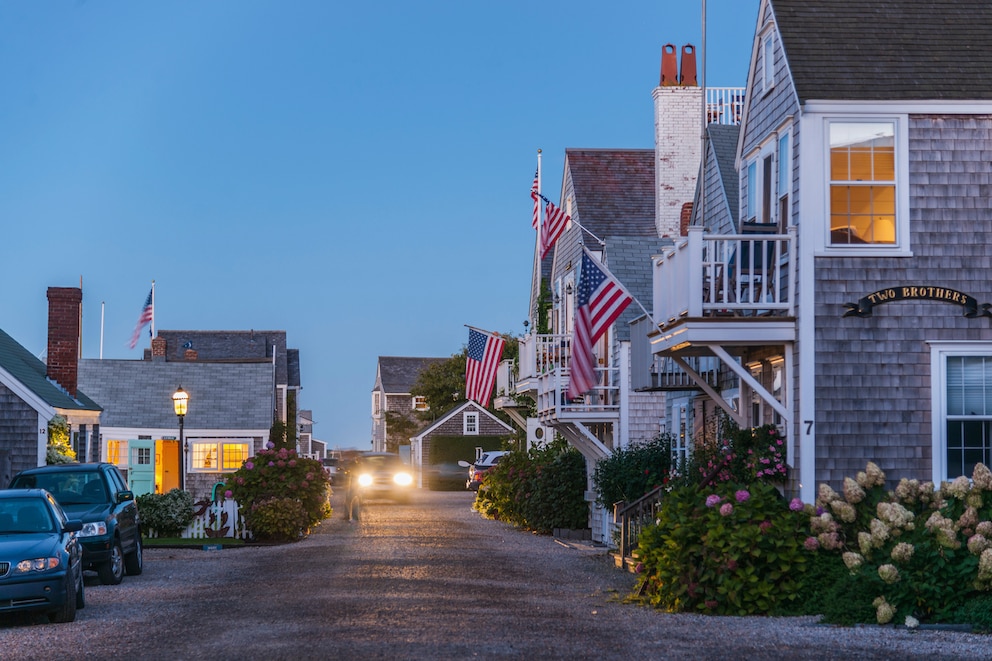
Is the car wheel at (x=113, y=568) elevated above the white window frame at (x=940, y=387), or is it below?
below

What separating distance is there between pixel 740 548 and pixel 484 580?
4.91 metres

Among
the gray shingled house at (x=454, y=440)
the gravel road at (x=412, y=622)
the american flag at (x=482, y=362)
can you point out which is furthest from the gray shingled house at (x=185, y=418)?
the gravel road at (x=412, y=622)

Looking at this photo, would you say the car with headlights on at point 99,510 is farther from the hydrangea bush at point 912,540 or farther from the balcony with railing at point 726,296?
the hydrangea bush at point 912,540

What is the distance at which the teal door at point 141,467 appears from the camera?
45500mm

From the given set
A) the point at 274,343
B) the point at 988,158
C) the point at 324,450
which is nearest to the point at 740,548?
the point at 988,158

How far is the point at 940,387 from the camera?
17.0m

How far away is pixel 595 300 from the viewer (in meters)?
23.0

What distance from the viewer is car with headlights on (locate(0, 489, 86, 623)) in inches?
558

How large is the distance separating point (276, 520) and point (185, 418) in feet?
64.3

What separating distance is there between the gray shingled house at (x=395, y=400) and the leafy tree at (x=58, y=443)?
6343 cm

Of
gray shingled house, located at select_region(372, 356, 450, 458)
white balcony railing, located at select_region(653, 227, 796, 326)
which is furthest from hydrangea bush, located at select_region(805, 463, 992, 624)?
gray shingled house, located at select_region(372, 356, 450, 458)

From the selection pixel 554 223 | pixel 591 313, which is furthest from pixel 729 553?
pixel 554 223

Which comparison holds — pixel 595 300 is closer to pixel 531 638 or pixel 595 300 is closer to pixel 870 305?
pixel 870 305

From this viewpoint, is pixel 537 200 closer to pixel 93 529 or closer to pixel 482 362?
pixel 482 362
